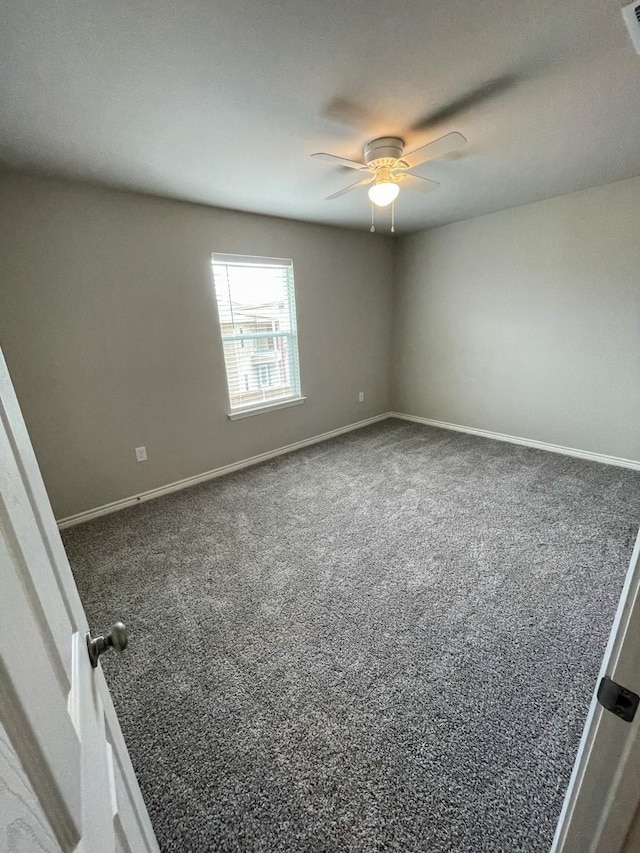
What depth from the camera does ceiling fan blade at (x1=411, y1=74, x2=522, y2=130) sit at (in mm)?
1466

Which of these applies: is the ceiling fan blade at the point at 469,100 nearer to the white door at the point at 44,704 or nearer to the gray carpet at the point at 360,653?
the white door at the point at 44,704

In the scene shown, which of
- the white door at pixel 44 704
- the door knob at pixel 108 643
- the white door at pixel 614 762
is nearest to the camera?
the white door at pixel 44 704

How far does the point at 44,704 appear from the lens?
0.38 meters

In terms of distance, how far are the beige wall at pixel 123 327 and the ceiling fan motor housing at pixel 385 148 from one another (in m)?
1.49

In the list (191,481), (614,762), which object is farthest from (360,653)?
(191,481)

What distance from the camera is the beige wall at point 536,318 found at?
2916mm

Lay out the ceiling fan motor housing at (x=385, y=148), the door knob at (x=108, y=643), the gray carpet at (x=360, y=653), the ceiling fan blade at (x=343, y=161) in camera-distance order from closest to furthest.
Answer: the door knob at (x=108, y=643) → the gray carpet at (x=360, y=653) → the ceiling fan blade at (x=343, y=161) → the ceiling fan motor housing at (x=385, y=148)

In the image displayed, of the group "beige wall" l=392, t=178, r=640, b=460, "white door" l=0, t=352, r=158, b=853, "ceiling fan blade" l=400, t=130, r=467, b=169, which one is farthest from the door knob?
"beige wall" l=392, t=178, r=640, b=460

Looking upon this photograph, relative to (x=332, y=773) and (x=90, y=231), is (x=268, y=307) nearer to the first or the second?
(x=90, y=231)

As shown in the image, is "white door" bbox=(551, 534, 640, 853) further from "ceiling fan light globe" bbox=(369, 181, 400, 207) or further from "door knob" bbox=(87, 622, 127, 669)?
"ceiling fan light globe" bbox=(369, 181, 400, 207)

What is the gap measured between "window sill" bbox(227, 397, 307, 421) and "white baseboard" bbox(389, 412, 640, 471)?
1726mm

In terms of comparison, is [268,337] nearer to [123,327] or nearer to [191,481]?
[123,327]

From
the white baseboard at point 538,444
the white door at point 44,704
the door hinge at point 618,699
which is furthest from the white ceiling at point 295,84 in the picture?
the white baseboard at point 538,444

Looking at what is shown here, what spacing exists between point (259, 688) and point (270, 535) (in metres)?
1.02
